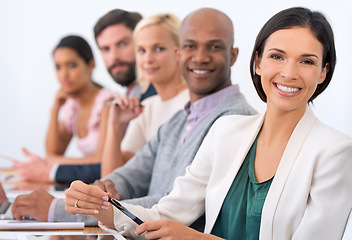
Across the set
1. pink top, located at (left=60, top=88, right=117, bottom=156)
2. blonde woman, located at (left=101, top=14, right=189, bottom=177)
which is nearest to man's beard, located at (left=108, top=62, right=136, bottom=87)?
pink top, located at (left=60, top=88, right=117, bottom=156)

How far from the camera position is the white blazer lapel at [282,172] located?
42.9 inches

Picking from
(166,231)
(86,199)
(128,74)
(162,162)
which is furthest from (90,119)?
(166,231)

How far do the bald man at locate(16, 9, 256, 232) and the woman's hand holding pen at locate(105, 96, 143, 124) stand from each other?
0.44 m

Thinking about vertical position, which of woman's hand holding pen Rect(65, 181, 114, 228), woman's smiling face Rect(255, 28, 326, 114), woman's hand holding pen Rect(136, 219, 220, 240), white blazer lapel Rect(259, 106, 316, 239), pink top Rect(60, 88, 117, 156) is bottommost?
pink top Rect(60, 88, 117, 156)

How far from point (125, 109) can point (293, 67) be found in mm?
1147

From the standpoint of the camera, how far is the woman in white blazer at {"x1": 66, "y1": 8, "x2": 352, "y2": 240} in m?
1.06

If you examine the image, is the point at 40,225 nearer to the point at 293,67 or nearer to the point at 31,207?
the point at 31,207

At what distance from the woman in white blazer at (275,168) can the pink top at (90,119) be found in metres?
1.55

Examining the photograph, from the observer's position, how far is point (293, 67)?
Answer: 111cm

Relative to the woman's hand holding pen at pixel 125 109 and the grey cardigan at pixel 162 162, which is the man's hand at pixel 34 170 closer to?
the woman's hand holding pen at pixel 125 109

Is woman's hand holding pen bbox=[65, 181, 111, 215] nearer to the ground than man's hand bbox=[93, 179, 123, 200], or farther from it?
farther from it

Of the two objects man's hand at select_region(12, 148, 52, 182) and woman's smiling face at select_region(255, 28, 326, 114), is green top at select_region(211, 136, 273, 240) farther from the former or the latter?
man's hand at select_region(12, 148, 52, 182)

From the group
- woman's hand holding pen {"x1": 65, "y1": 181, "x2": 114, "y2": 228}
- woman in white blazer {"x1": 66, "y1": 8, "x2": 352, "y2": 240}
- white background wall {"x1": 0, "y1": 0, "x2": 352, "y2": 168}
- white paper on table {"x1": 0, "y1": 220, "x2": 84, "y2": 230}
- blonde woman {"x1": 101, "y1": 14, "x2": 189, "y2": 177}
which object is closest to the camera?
woman in white blazer {"x1": 66, "y1": 8, "x2": 352, "y2": 240}

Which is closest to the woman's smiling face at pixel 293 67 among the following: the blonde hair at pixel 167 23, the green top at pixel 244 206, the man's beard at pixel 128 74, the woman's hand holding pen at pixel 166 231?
the green top at pixel 244 206
